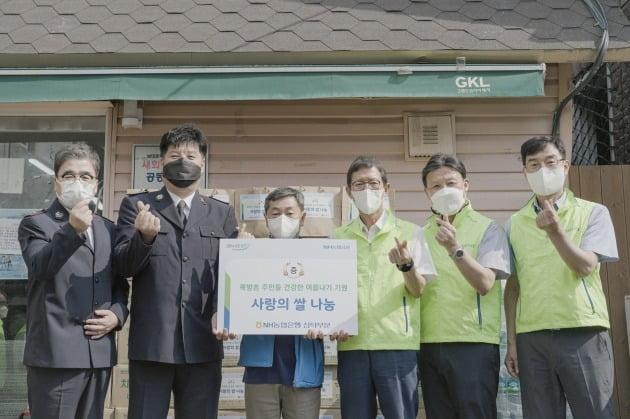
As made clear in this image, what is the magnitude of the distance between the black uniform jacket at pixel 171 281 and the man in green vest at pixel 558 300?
1.56 m

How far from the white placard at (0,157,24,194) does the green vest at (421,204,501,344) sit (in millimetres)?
3538

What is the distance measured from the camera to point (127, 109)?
4.74 meters

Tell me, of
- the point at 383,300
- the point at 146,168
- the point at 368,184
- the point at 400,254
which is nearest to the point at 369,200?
the point at 368,184

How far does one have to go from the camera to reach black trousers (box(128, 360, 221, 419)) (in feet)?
9.18

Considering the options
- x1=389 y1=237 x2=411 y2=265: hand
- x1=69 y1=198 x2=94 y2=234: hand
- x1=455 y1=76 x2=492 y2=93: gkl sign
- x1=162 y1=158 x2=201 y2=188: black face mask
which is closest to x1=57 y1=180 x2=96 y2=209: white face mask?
x1=69 y1=198 x2=94 y2=234: hand

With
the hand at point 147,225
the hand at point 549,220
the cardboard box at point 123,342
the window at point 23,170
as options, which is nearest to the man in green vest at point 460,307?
the hand at point 549,220

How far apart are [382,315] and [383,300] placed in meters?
0.08

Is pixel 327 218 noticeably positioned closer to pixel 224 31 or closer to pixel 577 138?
pixel 224 31

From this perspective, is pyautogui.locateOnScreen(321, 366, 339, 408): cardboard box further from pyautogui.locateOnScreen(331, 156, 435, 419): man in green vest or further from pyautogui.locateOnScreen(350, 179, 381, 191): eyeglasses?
pyautogui.locateOnScreen(350, 179, 381, 191): eyeglasses

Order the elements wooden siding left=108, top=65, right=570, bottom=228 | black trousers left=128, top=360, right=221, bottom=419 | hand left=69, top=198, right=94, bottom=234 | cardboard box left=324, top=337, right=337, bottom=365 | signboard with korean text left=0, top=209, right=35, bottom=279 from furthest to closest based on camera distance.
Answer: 1. wooden siding left=108, top=65, right=570, bottom=228
2. signboard with korean text left=0, top=209, right=35, bottom=279
3. cardboard box left=324, top=337, right=337, bottom=365
4. black trousers left=128, top=360, right=221, bottom=419
5. hand left=69, top=198, right=94, bottom=234

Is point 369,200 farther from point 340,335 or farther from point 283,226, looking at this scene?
point 340,335

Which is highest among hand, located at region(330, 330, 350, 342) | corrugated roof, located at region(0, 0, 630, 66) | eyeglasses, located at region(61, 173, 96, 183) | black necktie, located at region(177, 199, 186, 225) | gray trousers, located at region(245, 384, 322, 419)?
corrugated roof, located at region(0, 0, 630, 66)

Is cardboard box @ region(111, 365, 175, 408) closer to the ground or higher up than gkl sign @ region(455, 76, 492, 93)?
closer to the ground

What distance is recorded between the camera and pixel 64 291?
2693 millimetres
